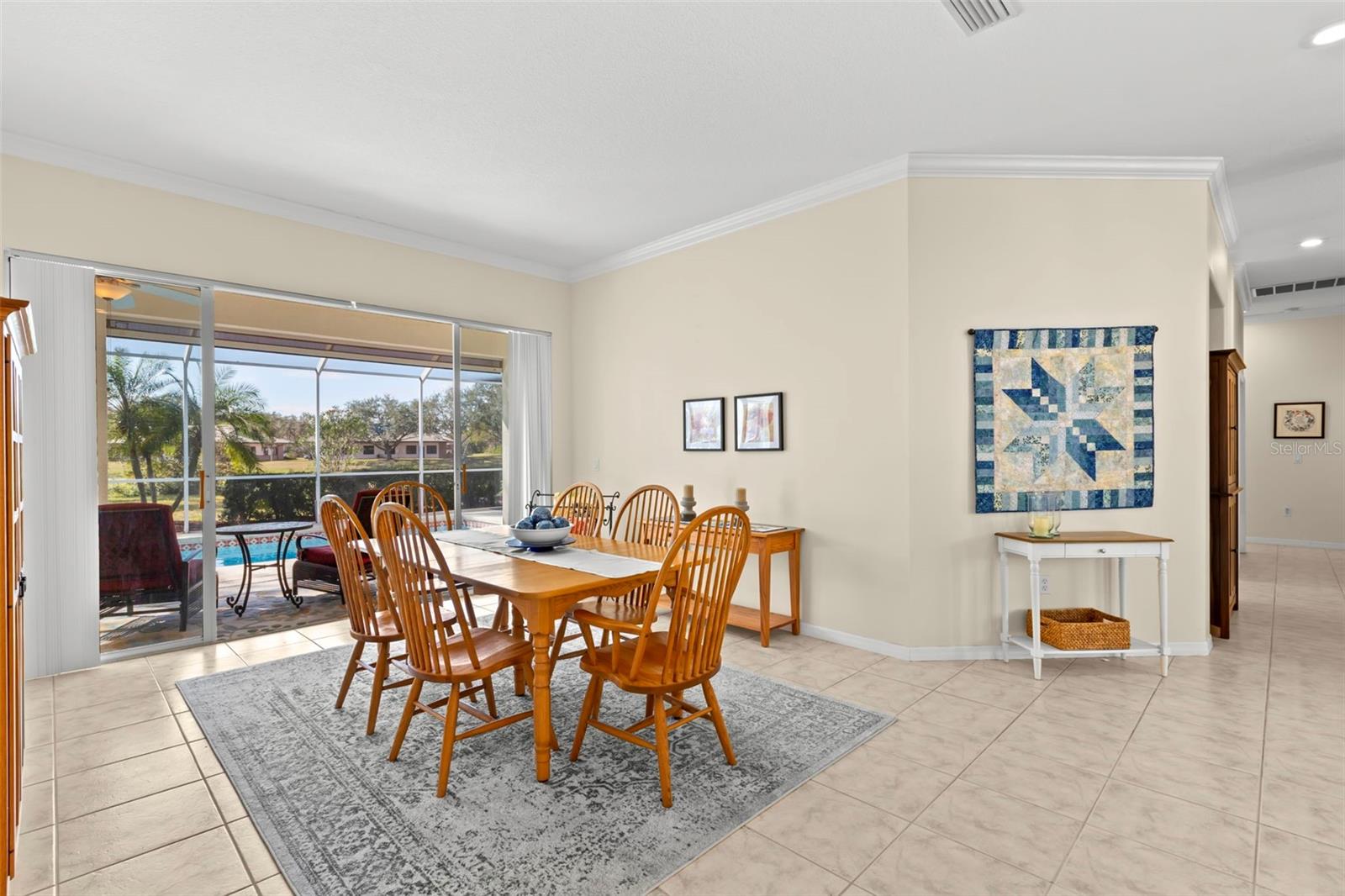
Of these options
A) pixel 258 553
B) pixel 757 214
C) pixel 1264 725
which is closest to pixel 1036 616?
pixel 1264 725

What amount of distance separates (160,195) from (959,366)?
15.9 ft

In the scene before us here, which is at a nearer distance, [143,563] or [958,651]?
[958,651]

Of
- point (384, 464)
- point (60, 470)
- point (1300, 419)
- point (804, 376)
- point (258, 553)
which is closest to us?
point (60, 470)

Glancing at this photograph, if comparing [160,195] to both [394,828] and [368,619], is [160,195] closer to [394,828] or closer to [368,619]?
[368,619]

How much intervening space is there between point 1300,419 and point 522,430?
8.83 meters

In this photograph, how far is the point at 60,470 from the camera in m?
3.54

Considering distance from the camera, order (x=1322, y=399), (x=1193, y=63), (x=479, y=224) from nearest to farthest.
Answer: (x=1193, y=63) → (x=479, y=224) → (x=1322, y=399)

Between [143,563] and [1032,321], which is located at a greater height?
[1032,321]

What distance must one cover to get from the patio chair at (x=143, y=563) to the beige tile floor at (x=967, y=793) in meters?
0.41

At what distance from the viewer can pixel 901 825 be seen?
2.12 metres

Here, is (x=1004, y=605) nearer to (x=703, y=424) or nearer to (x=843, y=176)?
(x=703, y=424)

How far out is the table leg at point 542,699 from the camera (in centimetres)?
231

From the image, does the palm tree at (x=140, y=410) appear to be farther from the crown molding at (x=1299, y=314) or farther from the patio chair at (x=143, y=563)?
the crown molding at (x=1299, y=314)

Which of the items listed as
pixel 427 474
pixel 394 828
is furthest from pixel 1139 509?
pixel 427 474
